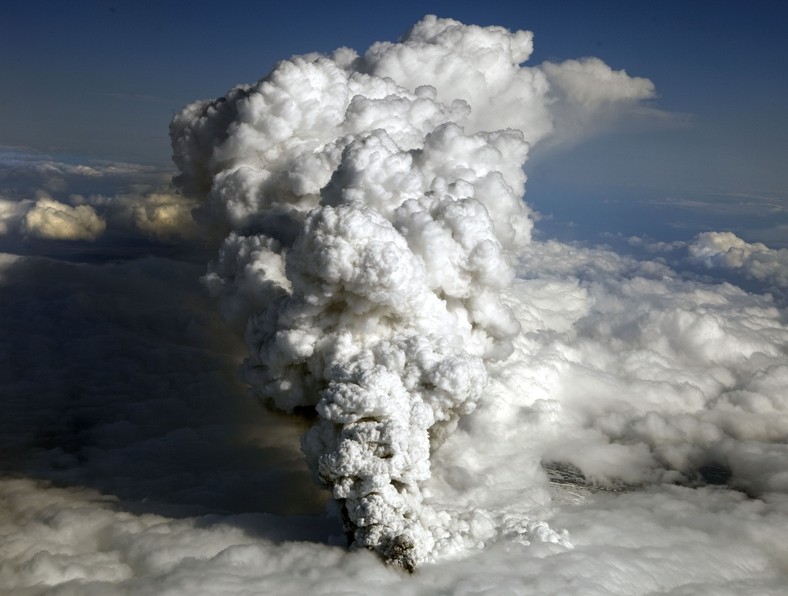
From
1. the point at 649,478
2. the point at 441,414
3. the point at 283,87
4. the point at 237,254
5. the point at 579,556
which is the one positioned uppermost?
the point at 283,87

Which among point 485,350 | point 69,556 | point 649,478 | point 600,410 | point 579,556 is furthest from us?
point 600,410

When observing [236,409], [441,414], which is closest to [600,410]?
[236,409]

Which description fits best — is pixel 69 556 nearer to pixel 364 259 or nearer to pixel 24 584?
pixel 24 584

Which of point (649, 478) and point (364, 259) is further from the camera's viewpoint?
point (649, 478)

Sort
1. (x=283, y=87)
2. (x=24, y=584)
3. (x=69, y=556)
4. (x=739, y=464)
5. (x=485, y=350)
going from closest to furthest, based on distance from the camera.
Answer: (x=24, y=584), (x=69, y=556), (x=485, y=350), (x=283, y=87), (x=739, y=464)

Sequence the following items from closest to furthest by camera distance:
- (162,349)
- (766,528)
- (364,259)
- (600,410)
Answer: (364,259)
(766,528)
(162,349)
(600,410)

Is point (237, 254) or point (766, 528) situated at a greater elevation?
point (237, 254)

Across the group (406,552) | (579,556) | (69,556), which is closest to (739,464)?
(579,556)

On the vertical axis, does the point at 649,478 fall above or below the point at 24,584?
below

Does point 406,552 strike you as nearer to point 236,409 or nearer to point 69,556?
point 69,556
